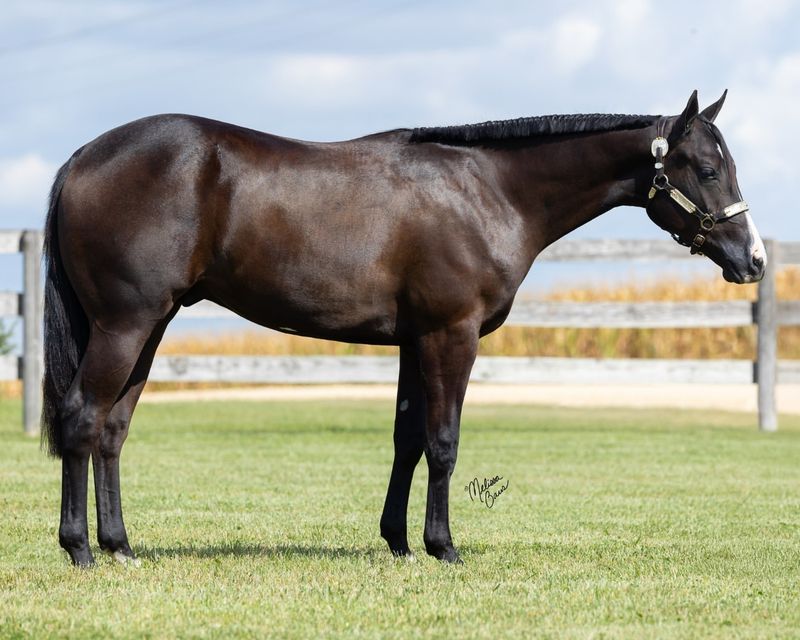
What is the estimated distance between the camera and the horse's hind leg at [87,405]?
5.18 meters

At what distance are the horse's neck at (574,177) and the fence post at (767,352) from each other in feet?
28.3

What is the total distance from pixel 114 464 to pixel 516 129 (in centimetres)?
239

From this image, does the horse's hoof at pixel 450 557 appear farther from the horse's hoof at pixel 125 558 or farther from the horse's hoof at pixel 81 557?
the horse's hoof at pixel 81 557

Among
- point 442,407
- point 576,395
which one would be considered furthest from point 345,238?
point 576,395

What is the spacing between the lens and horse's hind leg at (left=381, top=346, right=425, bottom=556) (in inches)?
221

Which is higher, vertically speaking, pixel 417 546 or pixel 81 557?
pixel 81 557

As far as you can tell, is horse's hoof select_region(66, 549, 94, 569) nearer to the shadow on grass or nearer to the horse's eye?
the shadow on grass

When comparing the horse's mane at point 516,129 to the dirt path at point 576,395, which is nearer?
the horse's mane at point 516,129

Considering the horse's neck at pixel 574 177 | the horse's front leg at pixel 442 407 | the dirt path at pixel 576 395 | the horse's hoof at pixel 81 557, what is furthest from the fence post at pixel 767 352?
the horse's hoof at pixel 81 557

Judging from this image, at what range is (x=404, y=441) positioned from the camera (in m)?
5.62

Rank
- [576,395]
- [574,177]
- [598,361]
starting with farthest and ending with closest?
[576,395] → [598,361] → [574,177]

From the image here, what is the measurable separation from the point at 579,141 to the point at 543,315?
820 cm

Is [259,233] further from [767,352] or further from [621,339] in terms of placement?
[621,339]

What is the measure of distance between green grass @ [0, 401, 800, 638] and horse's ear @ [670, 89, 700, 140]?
1921mm
